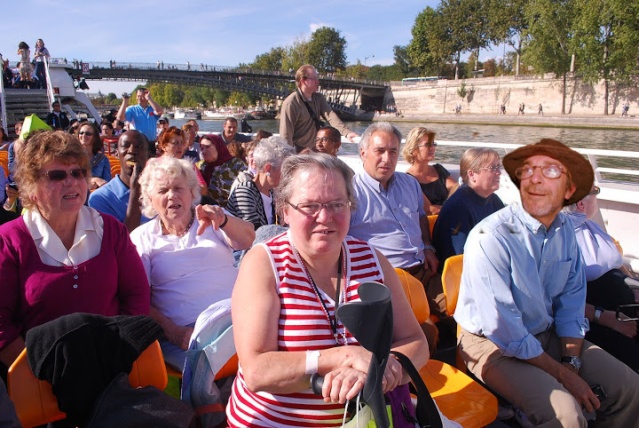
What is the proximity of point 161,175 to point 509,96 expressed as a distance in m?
43.9

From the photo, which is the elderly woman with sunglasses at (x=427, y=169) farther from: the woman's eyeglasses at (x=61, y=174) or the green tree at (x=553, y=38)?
the green tree at (x=553, y=38)

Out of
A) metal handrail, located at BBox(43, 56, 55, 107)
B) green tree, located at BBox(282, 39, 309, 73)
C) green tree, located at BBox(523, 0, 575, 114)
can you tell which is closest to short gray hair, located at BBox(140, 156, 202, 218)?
metal handrail, located at BBox(43, 56, 55, 107)

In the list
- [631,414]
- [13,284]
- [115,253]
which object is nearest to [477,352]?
[631,414]

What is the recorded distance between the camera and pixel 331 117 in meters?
4.70

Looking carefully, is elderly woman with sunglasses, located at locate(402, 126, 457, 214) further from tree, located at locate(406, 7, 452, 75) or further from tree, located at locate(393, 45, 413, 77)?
tree, located at locate(393, 45, 413, 77)

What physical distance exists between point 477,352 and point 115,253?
5.19 ft

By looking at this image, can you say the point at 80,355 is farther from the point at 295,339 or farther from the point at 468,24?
the point at 468,24

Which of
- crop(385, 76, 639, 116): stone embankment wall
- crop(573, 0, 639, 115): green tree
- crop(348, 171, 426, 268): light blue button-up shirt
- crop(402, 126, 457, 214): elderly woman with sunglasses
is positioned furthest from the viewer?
crop(385, 76, 639, 116): stone embankment wall

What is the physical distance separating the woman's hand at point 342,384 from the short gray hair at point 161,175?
1.43 metres

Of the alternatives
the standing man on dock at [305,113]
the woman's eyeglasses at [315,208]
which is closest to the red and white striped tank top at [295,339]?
the woman's eyeglasses at [315,208]

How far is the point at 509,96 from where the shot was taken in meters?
41.2

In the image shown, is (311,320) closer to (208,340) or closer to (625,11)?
(208,340)

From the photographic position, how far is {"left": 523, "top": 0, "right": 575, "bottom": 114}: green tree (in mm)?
35469

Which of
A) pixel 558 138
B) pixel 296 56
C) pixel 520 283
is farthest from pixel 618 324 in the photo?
pixel 296 56
